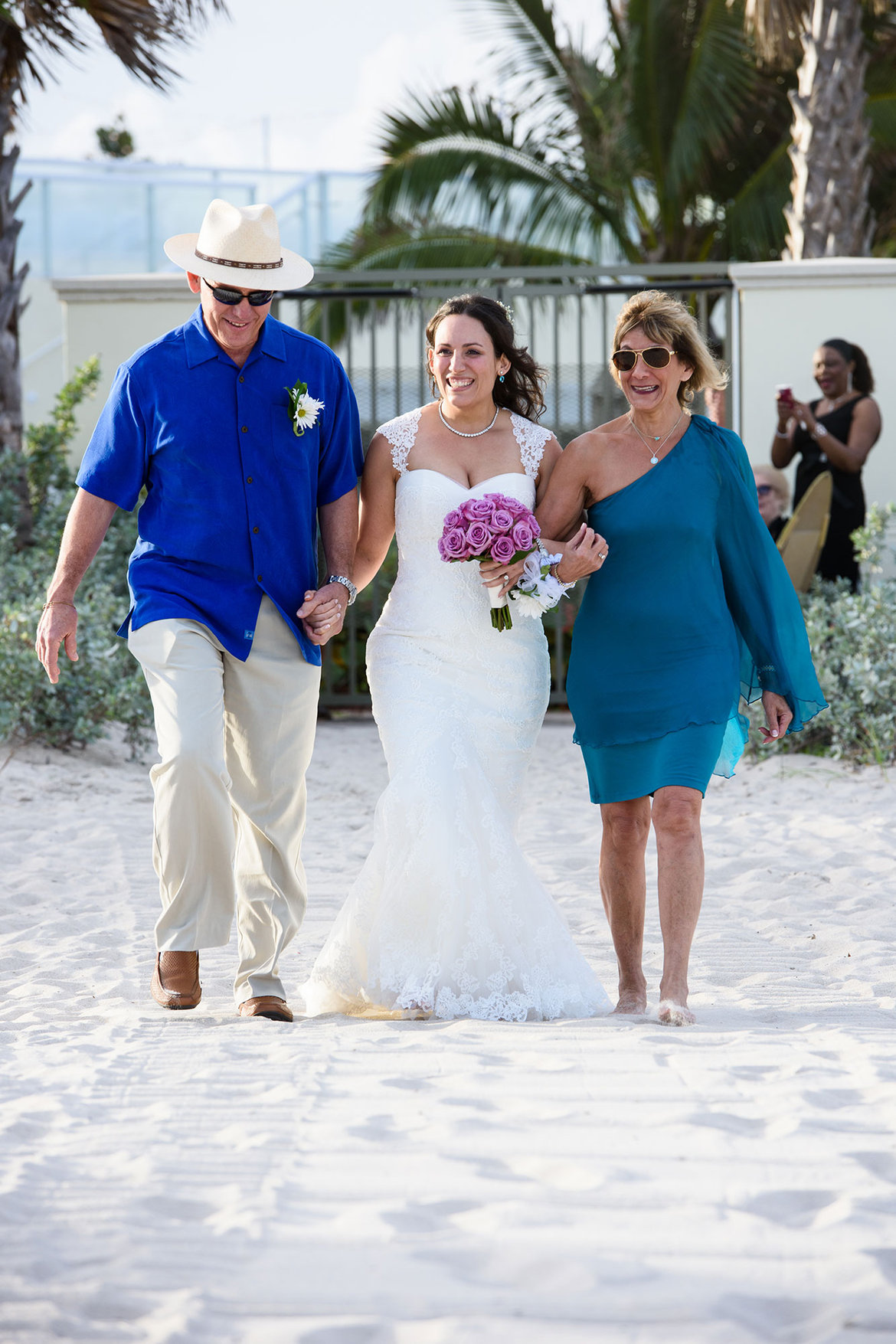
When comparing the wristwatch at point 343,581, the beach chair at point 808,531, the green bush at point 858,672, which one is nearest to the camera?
the wristwatch at point 343,581

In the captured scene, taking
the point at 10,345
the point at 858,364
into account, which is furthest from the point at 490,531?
the point at 10,345

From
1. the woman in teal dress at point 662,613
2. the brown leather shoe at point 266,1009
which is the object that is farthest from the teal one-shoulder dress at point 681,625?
the brown leather shoe at point 266,1009

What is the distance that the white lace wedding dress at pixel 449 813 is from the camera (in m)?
3.81

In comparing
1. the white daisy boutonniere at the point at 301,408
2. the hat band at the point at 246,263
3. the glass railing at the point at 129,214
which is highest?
the glass railing at the point at 129,214

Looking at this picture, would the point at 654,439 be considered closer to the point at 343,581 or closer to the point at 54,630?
the point at 343,581

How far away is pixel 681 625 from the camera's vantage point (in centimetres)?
381

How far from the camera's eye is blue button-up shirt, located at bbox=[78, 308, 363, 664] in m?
3.76

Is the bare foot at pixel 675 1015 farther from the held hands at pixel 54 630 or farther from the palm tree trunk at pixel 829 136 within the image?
the palm tree trunk at pixel 829 136

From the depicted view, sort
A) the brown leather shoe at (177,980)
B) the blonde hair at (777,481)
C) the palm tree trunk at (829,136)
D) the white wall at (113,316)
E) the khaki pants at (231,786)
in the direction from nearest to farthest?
the khaki pants at (231,786)
the brown leather shoe at (177,980)
the blonde hair at (777,481)
the white wall at (113,316)
the palm tree trunk at (829,136)

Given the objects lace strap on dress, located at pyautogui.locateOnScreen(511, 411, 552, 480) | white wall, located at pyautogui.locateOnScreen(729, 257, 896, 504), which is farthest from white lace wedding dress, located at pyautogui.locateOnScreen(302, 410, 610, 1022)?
white wall, located at pyautogui.locateOnScreen(729, 257, 896, 504)

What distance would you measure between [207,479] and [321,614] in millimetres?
460

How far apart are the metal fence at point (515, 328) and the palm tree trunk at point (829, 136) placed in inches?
29.0

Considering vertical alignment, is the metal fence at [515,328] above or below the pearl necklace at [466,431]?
above

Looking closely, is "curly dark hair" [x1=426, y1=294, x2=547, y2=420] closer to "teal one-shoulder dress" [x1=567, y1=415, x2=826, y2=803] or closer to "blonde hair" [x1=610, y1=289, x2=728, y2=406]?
"blonde hair" [x1=610, y1=289, x2=728, y2=406]
